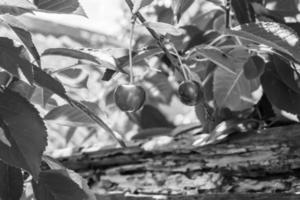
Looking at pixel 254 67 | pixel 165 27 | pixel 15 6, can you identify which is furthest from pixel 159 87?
pixel 15 6

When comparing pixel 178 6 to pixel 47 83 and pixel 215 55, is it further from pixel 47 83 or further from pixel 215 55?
pixel 47 83

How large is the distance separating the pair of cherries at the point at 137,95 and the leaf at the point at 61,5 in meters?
0.17

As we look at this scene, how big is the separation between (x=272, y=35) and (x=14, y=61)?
39cm

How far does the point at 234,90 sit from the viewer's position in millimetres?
1090

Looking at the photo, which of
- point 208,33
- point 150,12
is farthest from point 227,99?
point 150,12

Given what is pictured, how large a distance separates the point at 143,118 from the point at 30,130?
88 cm

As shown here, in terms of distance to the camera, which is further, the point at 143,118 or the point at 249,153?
the point at 143,118

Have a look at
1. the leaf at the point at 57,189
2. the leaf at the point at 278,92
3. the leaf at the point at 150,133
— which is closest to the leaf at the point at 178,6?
the leaf at the point at 278,92

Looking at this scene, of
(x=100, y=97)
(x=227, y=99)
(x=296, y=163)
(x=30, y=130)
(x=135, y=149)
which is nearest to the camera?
(x=30, y=130)

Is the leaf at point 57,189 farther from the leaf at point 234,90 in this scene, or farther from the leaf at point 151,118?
the leaf at point 151,118

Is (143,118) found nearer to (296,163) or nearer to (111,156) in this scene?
(111,156)

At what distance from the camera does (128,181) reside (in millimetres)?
1184

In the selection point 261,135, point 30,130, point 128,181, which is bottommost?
point 128,181

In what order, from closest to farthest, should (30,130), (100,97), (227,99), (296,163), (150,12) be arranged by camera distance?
(30,130), (296,163), (227,99), (150,12), (100,97)
